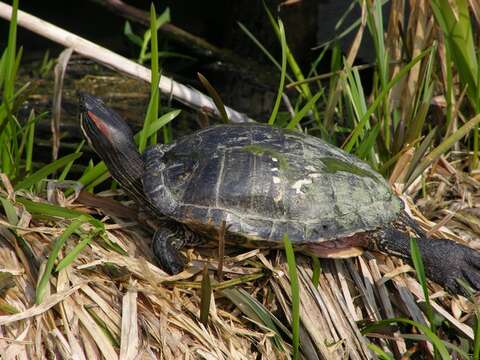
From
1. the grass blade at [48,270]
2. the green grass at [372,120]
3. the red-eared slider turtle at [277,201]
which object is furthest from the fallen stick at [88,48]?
the grass blade at [48,270]

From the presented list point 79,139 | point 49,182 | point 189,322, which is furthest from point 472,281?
point 79,139

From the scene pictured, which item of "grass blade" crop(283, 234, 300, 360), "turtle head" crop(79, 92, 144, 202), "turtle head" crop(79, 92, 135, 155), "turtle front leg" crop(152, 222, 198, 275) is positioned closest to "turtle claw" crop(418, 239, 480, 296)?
"grass blade" crop(283, 234, 300, 360)

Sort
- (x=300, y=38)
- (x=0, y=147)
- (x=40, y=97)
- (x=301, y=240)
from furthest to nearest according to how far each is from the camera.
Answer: (x=300, y=38), (x=40, y=97), (x=0, y=147), (x=301, y=240)

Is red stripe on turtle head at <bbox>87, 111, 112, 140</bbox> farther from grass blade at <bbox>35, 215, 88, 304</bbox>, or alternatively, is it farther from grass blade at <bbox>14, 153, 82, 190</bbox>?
grass blade at <bbox>35, 215, 88, 304</bbox>

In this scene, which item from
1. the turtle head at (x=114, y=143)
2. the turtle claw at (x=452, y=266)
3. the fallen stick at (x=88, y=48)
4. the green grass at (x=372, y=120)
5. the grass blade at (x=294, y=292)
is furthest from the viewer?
the fallen stick at (x=88, y=48)

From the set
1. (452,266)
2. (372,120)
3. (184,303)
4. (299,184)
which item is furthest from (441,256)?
(372,120)

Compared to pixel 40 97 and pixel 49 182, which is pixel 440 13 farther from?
pixel 40 97

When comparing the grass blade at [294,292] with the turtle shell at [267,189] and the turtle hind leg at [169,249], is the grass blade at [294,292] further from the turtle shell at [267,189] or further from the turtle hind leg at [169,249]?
the turtle hind leg at [169,249]

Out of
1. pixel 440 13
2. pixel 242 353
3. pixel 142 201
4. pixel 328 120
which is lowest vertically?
pixel 242 353
